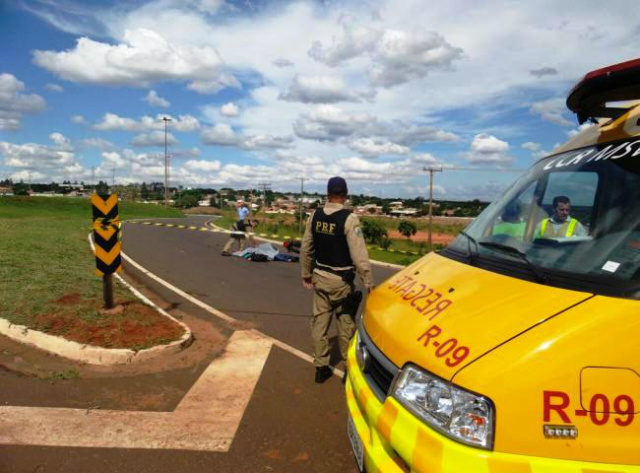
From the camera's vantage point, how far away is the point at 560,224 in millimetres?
2830

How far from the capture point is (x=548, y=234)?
262 centimetres

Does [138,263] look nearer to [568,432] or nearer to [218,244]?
[218,244]

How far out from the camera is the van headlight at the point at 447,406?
5.90 feet

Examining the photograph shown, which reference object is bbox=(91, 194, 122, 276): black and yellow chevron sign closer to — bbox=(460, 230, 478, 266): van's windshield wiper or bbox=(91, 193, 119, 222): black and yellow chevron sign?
bbox=(91, 193, 119, 222): black and yellow chevron sign

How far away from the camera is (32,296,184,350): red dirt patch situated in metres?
5.08

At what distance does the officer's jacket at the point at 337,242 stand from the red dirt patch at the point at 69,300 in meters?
3.72

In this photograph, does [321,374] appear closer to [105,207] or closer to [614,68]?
[614,68]

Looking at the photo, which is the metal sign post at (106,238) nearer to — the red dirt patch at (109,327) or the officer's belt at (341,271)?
the red dirt patch at (109,327)

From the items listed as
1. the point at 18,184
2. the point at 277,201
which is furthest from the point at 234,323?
the point at 18,184

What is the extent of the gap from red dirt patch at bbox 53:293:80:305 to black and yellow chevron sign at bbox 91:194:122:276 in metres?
0.64

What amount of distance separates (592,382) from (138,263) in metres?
12.0

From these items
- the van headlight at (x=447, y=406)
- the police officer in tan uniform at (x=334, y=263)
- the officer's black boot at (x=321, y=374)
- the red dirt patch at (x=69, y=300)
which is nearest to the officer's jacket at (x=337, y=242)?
the police officer in tan uniform at (x=334, y=263)

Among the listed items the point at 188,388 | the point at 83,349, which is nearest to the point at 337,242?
the point at 188,388

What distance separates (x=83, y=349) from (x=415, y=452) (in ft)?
13.1
